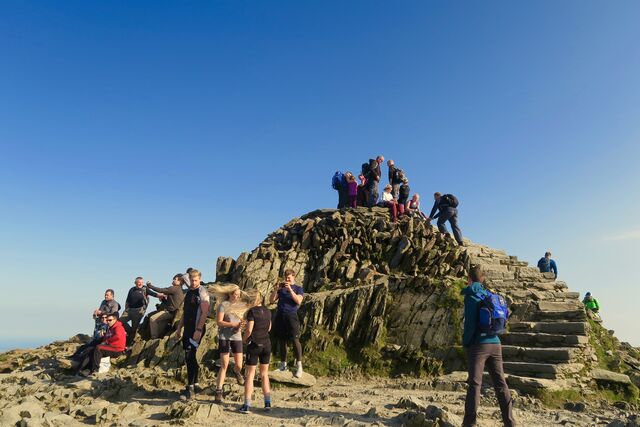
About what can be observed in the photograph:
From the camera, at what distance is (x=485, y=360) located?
8133 mm

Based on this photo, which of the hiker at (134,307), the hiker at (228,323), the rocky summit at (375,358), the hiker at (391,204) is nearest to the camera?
the rocky summit at (375,358)

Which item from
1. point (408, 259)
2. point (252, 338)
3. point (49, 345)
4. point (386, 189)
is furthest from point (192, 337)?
point (386, 189)

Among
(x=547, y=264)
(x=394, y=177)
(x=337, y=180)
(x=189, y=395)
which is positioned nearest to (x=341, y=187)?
(x=337, y=180)

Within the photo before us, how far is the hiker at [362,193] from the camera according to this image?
27250mm

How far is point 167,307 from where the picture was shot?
16797 mm

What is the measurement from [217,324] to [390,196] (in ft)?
55.1

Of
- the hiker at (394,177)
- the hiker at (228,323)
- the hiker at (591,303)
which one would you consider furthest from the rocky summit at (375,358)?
the hiker at (591,303)

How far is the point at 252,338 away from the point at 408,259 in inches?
496

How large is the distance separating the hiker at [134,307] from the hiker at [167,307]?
0.38 metres

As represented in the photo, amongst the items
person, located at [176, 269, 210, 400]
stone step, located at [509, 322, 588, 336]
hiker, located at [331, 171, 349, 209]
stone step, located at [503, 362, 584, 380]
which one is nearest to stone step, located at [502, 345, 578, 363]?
stone step, located at [503, 362, 584, 380]

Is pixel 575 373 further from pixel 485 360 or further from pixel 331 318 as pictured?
pixel 331 318

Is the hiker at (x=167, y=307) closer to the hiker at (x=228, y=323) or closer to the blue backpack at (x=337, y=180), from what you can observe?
the hiker at (x=228, y=323)

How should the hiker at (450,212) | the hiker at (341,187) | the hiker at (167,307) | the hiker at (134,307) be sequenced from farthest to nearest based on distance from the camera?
the hiker at (341,187), the hiker at (450,212), the hiker at (134,307), the hiker at (167,307)

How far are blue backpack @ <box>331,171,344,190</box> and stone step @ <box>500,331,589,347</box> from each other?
15.4m
